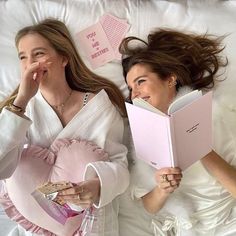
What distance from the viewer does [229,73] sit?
130 centimetres

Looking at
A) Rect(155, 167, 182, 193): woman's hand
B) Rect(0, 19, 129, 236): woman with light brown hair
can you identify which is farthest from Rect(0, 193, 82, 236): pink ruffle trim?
Rect(155, 167, 182, 193): woman's hand

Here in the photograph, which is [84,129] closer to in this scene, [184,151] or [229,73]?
[184,151]

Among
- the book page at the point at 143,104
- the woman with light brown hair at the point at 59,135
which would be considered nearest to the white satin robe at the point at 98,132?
the woman with light brown hair at the point at 59,135

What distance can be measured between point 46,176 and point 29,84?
237mm

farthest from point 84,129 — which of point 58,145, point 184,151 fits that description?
point 184,151

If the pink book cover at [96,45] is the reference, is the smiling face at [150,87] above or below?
below

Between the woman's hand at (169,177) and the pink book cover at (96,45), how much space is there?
14.6 inches

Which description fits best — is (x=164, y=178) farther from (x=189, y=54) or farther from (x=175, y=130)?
(x=189, y=54)

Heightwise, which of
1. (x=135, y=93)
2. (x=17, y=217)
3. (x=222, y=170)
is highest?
(x=135, y=93)

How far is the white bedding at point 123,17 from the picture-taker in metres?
1.31

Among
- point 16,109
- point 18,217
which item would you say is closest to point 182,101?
point 16,109

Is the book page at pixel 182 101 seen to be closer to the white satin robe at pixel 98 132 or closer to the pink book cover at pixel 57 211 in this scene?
the white satin robe at pixel 98 132

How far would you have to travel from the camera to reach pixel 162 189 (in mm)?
1179

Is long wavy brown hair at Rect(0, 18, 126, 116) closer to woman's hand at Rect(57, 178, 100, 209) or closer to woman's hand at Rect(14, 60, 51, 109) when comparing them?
woman's hand at Rect(14, 60, 51, 109)
